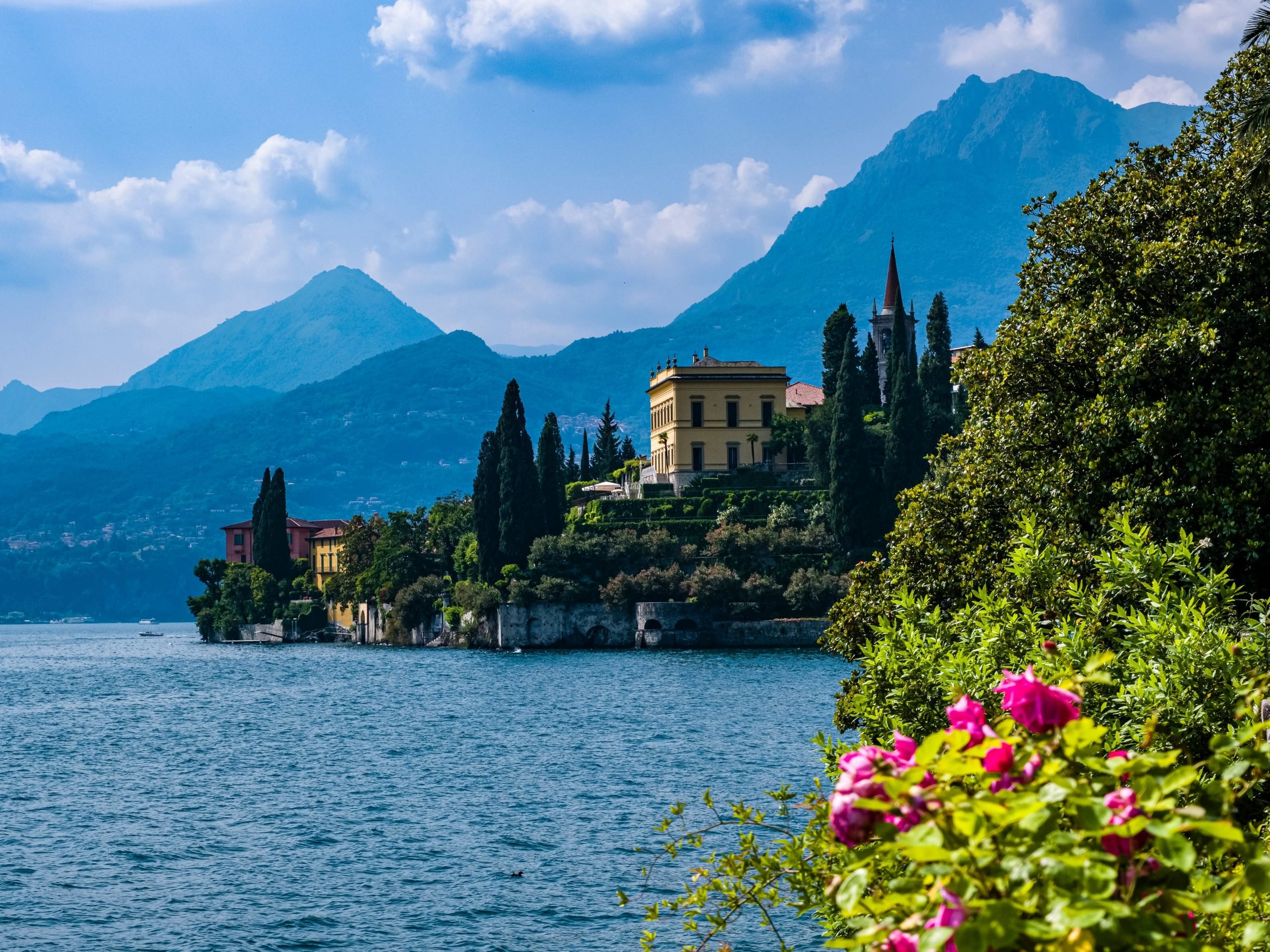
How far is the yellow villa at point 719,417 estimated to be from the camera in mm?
91188

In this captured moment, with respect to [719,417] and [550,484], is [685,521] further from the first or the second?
[719,417]

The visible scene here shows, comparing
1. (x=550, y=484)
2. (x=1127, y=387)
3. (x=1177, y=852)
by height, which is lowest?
(x=1177, y=852)

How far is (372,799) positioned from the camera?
96.0 feet

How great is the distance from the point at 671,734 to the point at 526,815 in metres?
11.9

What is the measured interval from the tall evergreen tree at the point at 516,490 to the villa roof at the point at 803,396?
22821 millimetres

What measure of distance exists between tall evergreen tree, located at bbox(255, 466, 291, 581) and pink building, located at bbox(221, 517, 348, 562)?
19.3m

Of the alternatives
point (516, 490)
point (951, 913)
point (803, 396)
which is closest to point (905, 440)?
point (516, 490)

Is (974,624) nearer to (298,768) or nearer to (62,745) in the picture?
(298,768)

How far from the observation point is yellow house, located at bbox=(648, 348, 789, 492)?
299ft

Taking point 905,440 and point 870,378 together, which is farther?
point 870,378

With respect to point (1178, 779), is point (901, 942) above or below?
below

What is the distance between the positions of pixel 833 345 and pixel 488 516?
25.1m

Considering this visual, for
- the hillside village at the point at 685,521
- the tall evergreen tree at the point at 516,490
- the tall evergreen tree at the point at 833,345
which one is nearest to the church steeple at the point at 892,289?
the hillside village at the point at 685,521

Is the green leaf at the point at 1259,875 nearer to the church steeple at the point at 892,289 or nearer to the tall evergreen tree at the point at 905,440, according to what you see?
the tall evergreen tree at the point at 905,440
